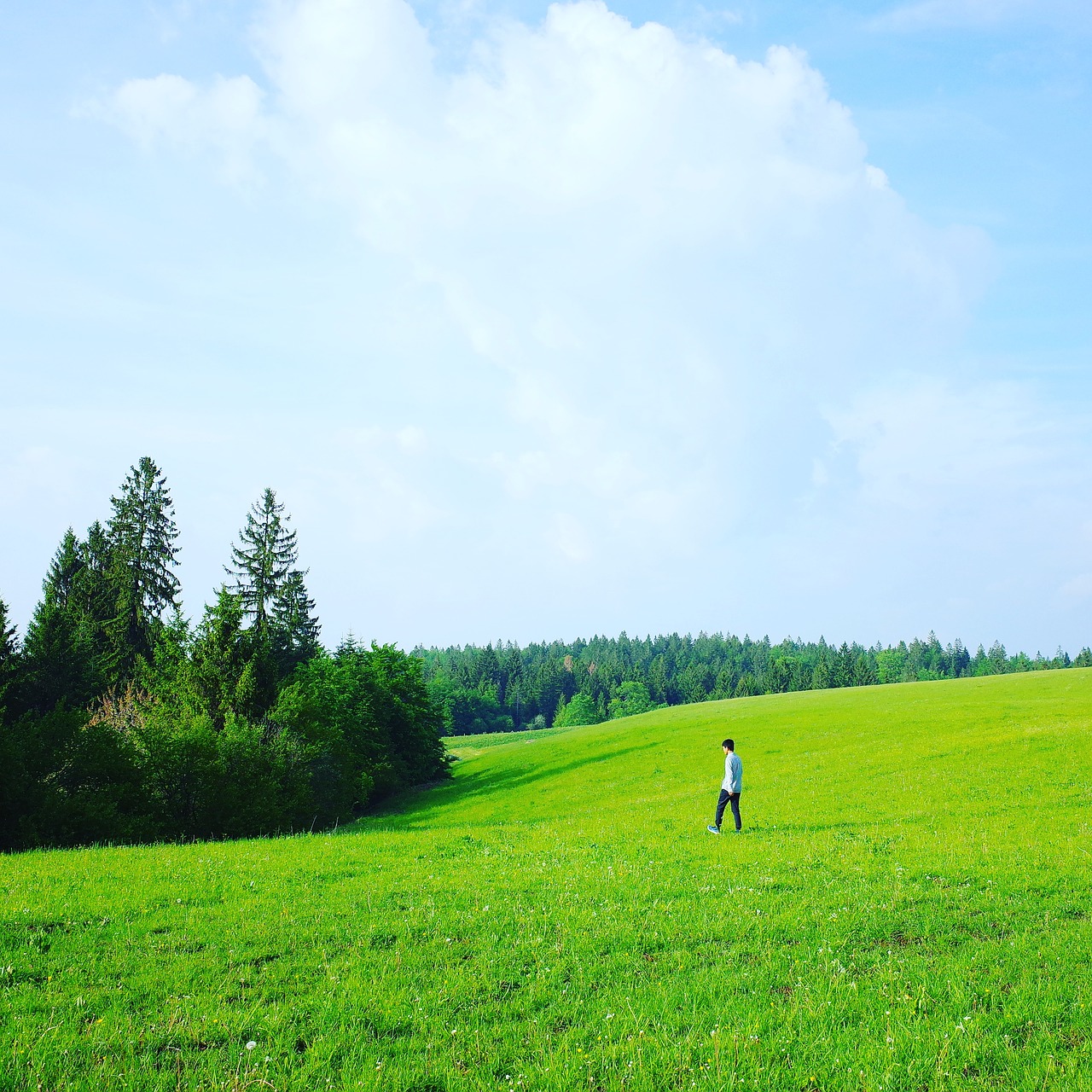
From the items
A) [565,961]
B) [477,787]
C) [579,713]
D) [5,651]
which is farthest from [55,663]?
[579,713]

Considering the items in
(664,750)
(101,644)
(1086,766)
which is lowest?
(664,750)

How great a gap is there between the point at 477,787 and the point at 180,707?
102 ft

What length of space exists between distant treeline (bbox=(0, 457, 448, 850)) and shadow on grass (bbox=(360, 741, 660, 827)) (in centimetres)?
299

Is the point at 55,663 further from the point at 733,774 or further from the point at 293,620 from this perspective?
the point at 733,774

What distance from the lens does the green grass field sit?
741 cm

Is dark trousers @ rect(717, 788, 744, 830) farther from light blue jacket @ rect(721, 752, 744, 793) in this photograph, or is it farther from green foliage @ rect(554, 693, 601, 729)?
green foliage @ rect(554, 693, 601, 729)

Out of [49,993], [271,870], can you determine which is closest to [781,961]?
[49,993]

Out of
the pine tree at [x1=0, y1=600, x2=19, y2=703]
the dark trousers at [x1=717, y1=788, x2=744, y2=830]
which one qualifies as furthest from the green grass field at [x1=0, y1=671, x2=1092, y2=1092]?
the pine tree at [x1=0, y1=600, x2=19, y2=703]

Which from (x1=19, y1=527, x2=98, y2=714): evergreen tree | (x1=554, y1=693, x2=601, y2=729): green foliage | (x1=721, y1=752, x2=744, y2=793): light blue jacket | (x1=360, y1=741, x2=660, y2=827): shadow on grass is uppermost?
(x1=19, y1=527, x2=98, y2=714): evergreen tree

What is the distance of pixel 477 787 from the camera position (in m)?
64.5

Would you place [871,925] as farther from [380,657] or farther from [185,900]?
[380,657]

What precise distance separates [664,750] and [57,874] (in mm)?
51458

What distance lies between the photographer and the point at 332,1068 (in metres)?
7.37

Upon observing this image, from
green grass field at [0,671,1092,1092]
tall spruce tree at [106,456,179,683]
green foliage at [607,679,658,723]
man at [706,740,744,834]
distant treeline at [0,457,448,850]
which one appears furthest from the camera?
green foliage at [607,679,658,723]
